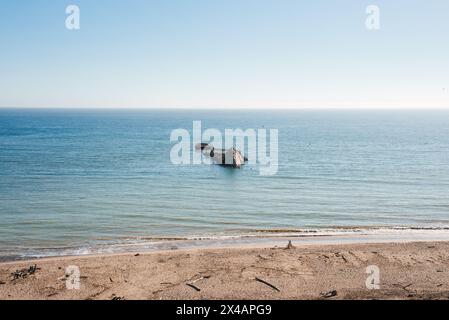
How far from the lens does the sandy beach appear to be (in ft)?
67.4

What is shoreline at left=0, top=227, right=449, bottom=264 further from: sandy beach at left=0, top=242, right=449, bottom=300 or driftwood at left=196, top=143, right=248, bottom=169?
driftwood at left=196, top=143, right=248, bottom=169

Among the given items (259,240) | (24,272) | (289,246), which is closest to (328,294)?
(289,246)

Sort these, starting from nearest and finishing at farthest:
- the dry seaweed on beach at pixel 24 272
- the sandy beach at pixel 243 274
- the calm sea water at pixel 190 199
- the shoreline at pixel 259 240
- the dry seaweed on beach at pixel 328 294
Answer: the dry seaweed on beach at pixel 328 294
the sandy beach at pixel 243 274
the dry seaweed on beach at pixel 24 272
the shoreline at pixel 259 240
the calm sea water at pixel 190 199

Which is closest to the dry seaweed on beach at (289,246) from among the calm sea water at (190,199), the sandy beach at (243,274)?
the sandy beach at (243,274)

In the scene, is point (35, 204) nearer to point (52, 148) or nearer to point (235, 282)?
point (235, 282)

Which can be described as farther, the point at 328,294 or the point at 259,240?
the point at 259,240

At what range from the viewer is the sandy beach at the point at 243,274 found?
2053cm

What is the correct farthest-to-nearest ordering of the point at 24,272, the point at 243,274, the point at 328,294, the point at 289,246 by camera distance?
the point at 289,246 < the point at 24,272 < the point at 243,274 < the point at 328,294

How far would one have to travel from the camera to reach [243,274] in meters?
23.4

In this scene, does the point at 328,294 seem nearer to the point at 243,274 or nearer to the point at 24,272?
the point at 243,274

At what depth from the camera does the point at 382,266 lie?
2512cm

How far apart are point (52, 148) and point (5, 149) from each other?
9299 millimetres

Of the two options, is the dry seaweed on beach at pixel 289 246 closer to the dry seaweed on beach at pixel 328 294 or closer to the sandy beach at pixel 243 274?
the sandy beach at pixel 243 274

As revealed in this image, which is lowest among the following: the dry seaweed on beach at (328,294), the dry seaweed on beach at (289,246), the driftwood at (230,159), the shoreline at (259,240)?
the shoreline at (259,240)
